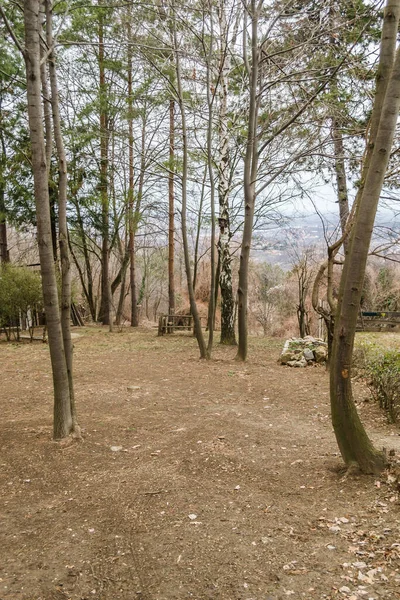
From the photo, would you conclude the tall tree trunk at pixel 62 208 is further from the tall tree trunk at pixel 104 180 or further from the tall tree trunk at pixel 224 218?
the tall tree trunk at pixel 104 180

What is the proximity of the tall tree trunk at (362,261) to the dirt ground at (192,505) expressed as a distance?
0.77ft

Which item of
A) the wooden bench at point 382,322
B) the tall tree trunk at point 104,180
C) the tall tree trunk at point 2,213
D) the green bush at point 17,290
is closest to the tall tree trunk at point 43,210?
the green bush at point 17,290

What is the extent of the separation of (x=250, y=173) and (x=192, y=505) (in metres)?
6.14

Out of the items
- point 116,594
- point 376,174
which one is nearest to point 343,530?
point 116,594

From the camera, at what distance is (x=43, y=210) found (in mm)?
3588

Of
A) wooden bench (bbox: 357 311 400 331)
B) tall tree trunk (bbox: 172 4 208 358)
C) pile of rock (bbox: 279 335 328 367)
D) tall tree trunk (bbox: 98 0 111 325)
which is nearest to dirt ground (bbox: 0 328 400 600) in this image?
pile of rock (bbox: 279 335 328 367)

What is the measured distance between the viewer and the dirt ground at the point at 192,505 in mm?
2037

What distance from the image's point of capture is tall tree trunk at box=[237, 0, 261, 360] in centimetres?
653

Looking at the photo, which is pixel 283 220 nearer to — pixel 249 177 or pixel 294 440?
pixel 249 177

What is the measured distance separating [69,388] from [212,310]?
4.90 m

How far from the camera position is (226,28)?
745 centimetres

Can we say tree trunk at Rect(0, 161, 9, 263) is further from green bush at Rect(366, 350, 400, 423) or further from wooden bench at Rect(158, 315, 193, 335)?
green bush at Rect(366, 350, 400, 423)

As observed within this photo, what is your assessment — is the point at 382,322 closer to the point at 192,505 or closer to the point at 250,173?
the point at 250,173

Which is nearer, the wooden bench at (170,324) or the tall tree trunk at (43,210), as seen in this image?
the tall tree trunk at (43,210)
